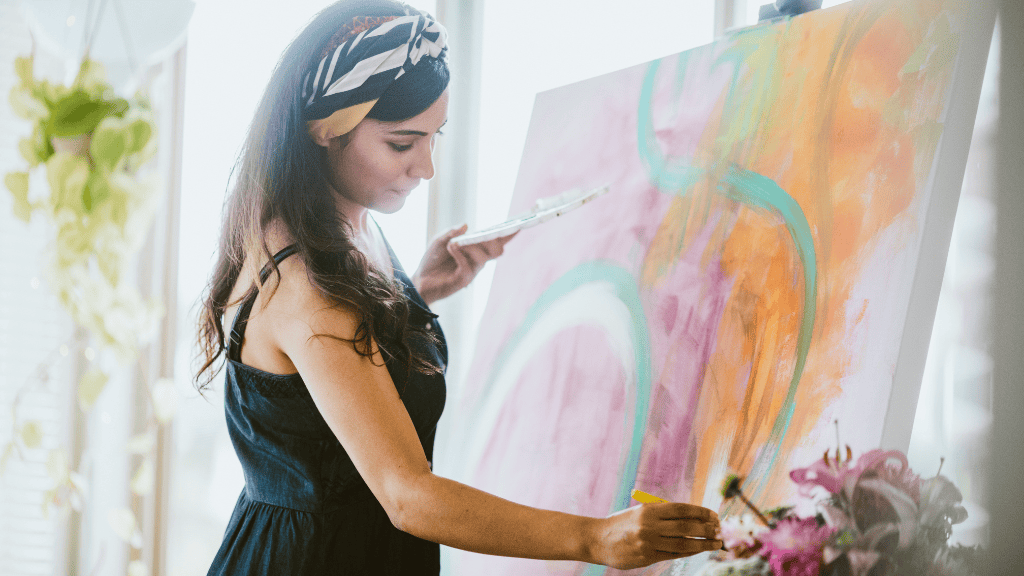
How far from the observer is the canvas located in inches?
30.5

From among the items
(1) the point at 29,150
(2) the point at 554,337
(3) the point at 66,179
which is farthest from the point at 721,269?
(1) the point at 29,150

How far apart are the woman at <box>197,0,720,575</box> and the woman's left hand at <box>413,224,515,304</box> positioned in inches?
11.2

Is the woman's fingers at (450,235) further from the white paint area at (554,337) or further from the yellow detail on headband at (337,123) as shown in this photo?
the yellow detail on headband at (337,123)

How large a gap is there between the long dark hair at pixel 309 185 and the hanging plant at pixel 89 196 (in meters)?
0.54

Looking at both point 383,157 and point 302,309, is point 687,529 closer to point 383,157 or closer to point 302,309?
point 302,309

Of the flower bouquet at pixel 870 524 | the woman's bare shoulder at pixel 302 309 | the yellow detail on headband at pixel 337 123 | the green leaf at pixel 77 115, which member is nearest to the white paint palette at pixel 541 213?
the yellow detail on headband at pixel 337 123

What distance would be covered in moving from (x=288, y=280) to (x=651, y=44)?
1.04 m

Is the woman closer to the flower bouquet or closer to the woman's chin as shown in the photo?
the woman's chin

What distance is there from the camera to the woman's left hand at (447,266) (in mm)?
1307

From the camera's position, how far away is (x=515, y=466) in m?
1.21

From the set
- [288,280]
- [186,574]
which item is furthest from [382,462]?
[186,574]

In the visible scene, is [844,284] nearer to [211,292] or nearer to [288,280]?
[288,280]

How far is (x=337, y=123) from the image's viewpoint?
0.91 metres

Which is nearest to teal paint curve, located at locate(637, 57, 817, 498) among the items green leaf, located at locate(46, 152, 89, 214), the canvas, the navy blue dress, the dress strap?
the canvas
